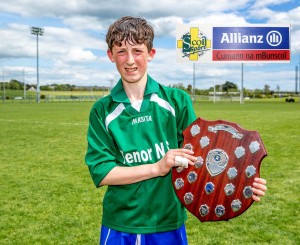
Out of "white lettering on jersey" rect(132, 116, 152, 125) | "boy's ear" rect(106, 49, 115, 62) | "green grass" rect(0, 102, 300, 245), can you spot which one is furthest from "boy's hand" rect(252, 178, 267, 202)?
"green grass" rect(0, 102, 300, 245)

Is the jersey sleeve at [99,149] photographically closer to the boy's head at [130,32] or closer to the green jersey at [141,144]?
the green jersey at [141,144]

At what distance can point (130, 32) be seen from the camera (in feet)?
6.88

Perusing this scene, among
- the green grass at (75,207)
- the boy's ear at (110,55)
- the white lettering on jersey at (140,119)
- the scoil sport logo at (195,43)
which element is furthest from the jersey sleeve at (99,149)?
the scoil sport logo at (195,43)

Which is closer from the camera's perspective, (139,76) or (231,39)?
(139,76)

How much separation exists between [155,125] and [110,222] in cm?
61

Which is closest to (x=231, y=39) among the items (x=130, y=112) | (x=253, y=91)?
(x=130, y=112)

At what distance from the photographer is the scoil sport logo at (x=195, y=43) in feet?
171

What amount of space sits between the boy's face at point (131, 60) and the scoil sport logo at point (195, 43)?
50560 mm

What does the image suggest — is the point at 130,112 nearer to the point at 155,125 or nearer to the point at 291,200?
the point at 155,125

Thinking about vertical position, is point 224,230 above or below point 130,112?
below

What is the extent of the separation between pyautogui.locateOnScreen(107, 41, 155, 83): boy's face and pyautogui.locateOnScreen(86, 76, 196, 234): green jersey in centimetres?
10

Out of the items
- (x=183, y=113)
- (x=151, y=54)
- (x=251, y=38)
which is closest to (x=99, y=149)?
(x=183, y=113)

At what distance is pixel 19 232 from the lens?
17.5 feet

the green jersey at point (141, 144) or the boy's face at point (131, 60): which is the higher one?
the boy's face at point (131, 60)
